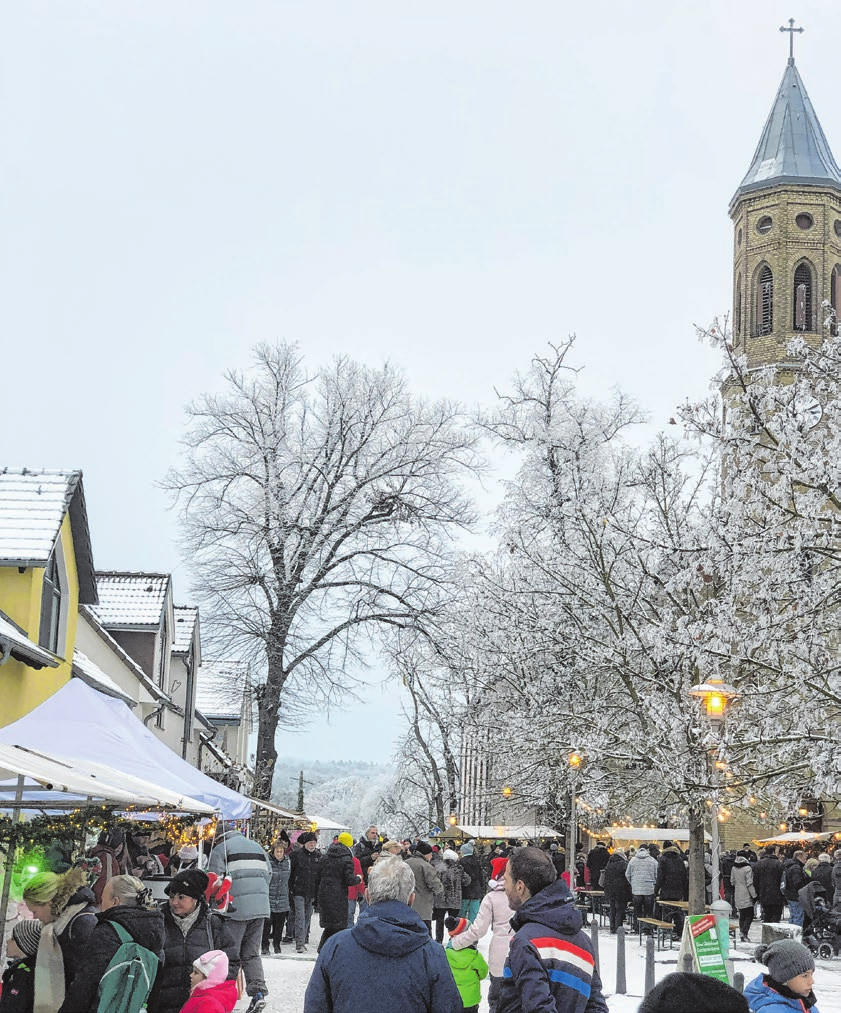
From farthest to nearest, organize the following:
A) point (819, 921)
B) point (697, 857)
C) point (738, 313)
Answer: point (738, 313), point (697, 857), point (819, 921)

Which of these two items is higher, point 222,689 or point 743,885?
point 222,689

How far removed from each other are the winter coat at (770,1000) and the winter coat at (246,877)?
747cm

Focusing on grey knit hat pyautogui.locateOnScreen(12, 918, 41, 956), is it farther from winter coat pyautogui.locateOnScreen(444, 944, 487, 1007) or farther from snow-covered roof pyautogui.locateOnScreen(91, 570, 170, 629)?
snow-covered roof pyautogui.locateOnScreen(91, 570, 170, 629)

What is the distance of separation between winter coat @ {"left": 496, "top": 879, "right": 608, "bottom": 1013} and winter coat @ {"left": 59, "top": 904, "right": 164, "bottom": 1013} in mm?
2135

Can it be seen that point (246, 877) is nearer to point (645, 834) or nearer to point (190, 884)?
point (190, 884)

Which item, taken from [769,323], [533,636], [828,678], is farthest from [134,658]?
[769,323]

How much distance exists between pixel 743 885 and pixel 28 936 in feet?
68.2

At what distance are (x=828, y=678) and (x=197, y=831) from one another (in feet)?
41.3

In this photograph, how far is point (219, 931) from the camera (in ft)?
29.3

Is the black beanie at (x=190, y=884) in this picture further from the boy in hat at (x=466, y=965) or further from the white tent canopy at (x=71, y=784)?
the boy in hat at (x=466, y=965)

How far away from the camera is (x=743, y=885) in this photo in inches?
991

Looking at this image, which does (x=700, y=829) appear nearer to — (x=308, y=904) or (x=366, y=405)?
(x=308, y=904)

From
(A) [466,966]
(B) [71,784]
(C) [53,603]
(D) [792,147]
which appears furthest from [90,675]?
(D) [792,147]

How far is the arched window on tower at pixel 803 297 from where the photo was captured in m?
60.1
